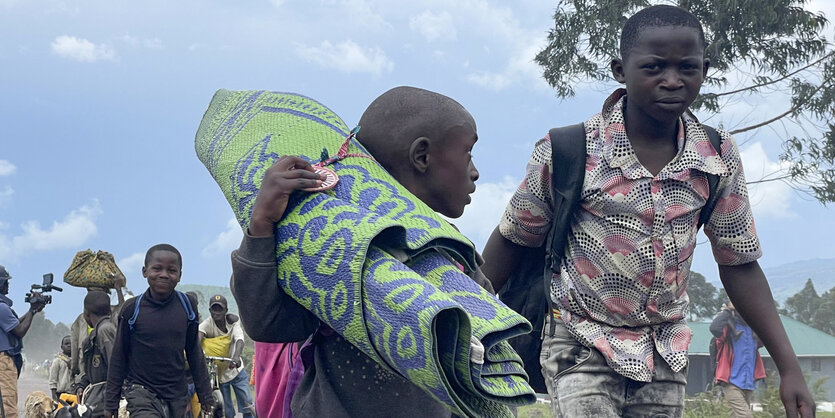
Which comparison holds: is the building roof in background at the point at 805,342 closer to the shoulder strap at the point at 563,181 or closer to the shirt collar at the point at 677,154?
the shirt collar at the point at 677,154

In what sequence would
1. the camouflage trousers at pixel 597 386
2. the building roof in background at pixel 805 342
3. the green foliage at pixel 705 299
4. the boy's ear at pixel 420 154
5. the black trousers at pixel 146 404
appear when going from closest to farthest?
the boy's ear at pixel 420 154 → the camouflage trousers at pixel 597 386 → the black trousers at pixel 146 404 → the building roof in background at pixel 805 342 → the green foliage at pixel 705 299

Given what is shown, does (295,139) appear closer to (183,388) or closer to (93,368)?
(183,388)

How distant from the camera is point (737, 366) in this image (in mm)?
13086

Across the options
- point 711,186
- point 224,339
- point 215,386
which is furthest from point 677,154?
point 224,339

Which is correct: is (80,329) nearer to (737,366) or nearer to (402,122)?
(737,366)

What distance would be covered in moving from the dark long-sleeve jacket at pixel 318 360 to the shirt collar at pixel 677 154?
1365 mm

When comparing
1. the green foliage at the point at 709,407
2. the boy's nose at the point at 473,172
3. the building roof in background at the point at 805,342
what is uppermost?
the building roof in background at the point at 805,342

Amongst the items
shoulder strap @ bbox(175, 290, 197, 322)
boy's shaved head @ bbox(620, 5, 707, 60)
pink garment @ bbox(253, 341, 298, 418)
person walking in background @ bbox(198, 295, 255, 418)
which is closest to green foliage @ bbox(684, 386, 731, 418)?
person walking in background @ bbox(198, 295, 255, 418)

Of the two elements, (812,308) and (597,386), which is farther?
(812,308)

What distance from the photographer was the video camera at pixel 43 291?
38.3ft

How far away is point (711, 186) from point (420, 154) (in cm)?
162

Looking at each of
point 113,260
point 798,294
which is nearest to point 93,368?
point 113,260

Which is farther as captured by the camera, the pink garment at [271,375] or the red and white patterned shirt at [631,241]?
the red and white patterned shirt at [631,241]

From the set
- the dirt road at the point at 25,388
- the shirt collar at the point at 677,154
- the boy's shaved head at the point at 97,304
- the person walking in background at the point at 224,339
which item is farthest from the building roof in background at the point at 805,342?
the shirt collar at the point at 677,154
